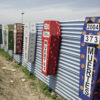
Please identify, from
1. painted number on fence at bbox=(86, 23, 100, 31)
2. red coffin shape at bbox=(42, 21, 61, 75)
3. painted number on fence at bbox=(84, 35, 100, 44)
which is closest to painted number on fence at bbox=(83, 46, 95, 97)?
painted number on fence at bbox=(84, 35, 100, 44)

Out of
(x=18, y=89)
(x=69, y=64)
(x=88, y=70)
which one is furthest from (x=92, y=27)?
(x=18, y=89)

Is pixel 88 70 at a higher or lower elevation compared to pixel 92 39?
lower

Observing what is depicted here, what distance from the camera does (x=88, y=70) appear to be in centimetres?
438

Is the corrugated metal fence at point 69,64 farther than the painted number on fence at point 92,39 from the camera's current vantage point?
Yes

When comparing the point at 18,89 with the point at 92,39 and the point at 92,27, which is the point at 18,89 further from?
the point at 92,27

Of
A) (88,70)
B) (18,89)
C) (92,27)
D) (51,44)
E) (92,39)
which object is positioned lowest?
(18,89)

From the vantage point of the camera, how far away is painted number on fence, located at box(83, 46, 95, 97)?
4254 mm

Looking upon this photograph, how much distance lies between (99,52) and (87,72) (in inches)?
29.1

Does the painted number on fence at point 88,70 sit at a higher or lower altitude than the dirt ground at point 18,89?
higher

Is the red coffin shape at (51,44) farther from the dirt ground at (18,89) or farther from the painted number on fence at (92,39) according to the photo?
the painted number on fence at (92,39)

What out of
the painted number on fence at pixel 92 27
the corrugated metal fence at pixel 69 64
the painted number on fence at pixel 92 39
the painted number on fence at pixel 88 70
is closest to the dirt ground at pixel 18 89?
the corrugated metal fence at pixel 69 64

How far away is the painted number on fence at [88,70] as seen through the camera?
14.0 ft

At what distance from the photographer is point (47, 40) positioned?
20.9 ft

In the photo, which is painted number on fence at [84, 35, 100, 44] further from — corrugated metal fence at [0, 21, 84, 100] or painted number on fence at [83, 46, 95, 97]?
corrugated metal fence at [0, 21, 84, 100]
